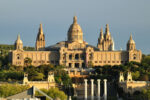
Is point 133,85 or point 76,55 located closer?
point 133,85

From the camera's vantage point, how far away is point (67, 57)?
154750mm

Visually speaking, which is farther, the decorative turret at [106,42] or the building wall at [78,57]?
the decorative turret at [106,42]

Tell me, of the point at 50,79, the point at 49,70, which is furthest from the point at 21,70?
the point at 50,79

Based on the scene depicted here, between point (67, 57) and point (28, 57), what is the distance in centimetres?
779

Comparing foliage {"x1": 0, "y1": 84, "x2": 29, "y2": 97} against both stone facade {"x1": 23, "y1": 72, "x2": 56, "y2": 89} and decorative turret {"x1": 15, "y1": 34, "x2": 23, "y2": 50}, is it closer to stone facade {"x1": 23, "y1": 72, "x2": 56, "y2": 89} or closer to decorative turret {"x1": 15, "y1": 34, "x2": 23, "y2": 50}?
stone facade {"x1": 23, "y1": 72, "x2": 56, "y2": 89}

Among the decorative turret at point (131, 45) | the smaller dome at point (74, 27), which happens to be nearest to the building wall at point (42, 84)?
the decorative turret at point (131, 45)

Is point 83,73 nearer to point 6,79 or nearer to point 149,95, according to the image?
point 6,79

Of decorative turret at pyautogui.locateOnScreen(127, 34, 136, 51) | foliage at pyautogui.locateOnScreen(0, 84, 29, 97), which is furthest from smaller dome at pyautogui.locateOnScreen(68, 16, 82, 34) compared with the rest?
foliage at pyautogui.locateOnScreen(0, 84, 29, 97)

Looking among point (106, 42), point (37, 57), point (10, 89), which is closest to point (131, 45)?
point (106, 42)

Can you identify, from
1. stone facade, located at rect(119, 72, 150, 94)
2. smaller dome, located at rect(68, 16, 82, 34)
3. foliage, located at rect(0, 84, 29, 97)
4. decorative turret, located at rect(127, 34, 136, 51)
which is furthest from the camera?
smaller dome, located at rect(68, 16, 82, 34)

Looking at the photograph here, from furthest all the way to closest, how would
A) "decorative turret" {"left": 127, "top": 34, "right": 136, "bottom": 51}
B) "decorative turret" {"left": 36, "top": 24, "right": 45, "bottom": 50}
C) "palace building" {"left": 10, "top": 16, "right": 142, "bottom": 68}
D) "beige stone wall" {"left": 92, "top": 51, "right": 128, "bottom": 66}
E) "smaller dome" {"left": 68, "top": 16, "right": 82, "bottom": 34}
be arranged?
"smaller dome" {"left": 68, "top": 16, "right": 82, "bottom": 34} → "decorative turret" {"left": 36, "top": 24, "right": 45, "bottom": 50} → "decorative turret" {"left": 127, "top": 34, "right": 136, "bottom": 51} → "beige stone wall" {"left": 92, "top": 51, "right": 128, "bottom": 66} → "palace building" {"left": 10, "top": 16, "right": 142, "bottom": 68}

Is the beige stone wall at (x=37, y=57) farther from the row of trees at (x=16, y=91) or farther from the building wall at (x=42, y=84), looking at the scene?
the row of trees at (x=16, y=91)

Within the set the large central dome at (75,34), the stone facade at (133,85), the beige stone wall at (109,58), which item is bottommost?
the stone facade at (133,85)

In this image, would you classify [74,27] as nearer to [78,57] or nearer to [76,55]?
[76,55]
